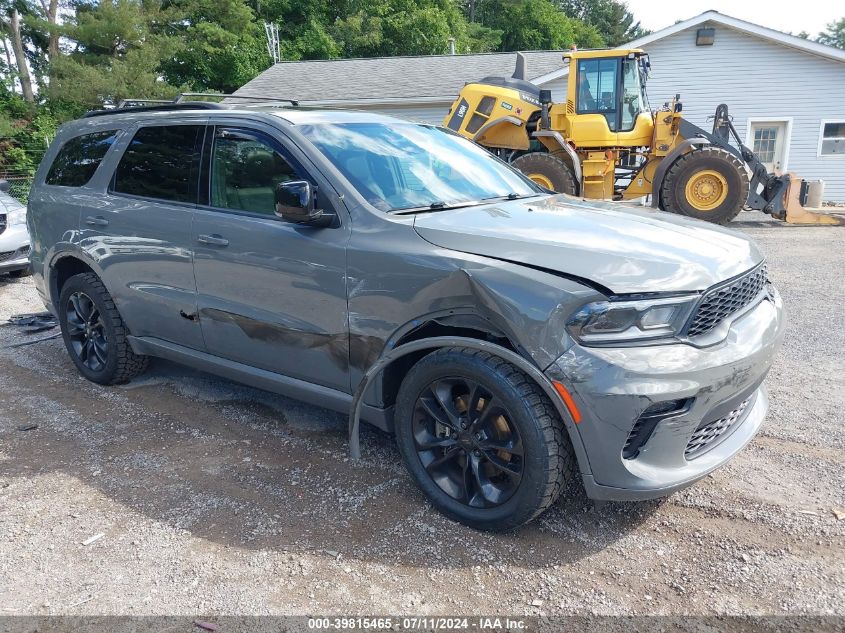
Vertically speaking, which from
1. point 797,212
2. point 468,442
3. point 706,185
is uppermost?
point 468,442

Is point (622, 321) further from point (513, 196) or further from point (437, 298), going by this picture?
point (513, 196)

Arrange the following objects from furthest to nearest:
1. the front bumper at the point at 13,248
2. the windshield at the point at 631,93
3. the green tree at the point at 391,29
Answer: the green tree at the point at 391,29 < the windshield at the point at 631,93 < the front bumper at the point at 13,248

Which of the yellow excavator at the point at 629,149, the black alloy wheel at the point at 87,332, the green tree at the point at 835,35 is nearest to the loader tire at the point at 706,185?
the yellow excavator at the point at 629,149

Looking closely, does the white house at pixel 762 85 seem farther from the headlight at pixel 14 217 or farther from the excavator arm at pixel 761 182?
the headlight at pixel 14 217

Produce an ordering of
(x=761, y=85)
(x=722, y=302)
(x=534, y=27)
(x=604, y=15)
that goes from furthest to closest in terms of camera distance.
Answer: (x=604, y=15)
(x=534, y=27)
(x=761, y=85)
(x=722, y=302)

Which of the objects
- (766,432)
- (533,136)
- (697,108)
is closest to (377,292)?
(766,432)

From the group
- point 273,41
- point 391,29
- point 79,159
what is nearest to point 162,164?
point 79,159

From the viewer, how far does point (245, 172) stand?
3711 millimetres

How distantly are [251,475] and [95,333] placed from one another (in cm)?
213

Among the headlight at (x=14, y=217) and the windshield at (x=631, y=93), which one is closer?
the headlight at (x=14, y=217)

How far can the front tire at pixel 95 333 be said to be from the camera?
14.9ft

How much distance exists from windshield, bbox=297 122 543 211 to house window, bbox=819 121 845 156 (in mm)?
16757

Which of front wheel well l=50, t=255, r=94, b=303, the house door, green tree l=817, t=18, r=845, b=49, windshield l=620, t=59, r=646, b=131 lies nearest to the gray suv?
front wheel well l=50, t=255, r=94, b=303

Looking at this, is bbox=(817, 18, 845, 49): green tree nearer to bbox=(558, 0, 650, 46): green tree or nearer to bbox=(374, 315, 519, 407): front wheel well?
bbox=(558, 0, 650, 46): green tree
